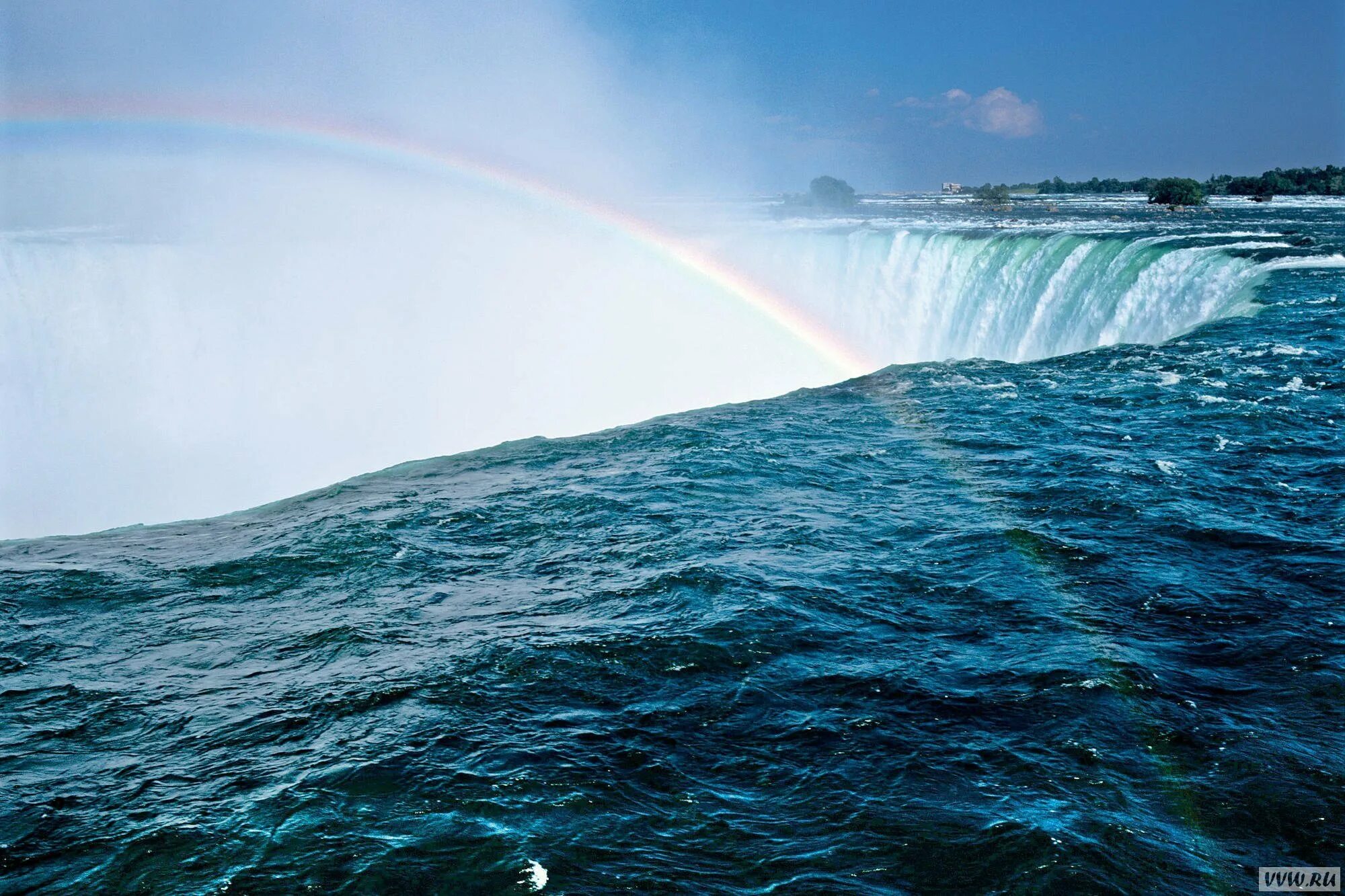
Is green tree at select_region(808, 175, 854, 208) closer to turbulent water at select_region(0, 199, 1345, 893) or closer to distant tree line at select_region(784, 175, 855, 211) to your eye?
distant tree line at select_region(784, 175, 855, 211)

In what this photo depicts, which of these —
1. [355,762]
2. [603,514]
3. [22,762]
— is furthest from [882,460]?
[22,762]

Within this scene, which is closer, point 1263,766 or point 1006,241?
point 1263,766

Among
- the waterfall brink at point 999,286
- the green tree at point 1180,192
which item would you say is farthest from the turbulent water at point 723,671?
the green tree at point 1180,192

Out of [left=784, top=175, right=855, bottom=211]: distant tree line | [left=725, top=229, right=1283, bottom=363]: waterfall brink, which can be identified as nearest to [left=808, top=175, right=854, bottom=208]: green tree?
[left=784, top=175, right=855, bottom=211]: distant tree line

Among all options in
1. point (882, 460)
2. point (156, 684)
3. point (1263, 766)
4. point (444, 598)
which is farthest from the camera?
point (882, 460)

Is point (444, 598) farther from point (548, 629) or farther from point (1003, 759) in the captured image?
point (1003, 759)

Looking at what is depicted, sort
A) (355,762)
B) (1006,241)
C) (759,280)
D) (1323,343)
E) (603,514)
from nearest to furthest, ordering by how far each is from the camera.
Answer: (355,762), (603,514), (1323,343), (1006,241), (759,280)
